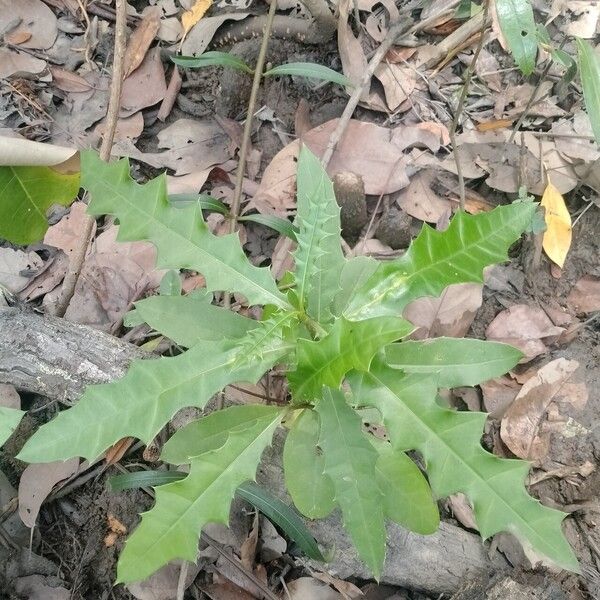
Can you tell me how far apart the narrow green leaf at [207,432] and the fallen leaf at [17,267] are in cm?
94

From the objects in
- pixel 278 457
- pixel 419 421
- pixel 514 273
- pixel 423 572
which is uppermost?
pixel 419 421

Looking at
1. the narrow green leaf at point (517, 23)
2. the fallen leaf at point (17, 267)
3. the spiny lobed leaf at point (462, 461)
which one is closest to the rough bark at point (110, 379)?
the spiny lobed leaf at point (462, 461)

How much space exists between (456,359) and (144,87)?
1.58 metres

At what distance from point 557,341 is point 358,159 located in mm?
860

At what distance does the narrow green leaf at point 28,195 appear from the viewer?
57.5 inches

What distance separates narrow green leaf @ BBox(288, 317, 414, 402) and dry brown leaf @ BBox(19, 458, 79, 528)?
831mm

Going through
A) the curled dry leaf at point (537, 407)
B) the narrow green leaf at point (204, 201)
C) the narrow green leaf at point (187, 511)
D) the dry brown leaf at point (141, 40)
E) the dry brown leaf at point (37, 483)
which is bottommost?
the dry brown leaf at point (37, 483)

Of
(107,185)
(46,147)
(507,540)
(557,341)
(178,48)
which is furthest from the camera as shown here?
(178,48)

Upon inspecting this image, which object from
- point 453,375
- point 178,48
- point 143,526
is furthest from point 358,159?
point 143,526

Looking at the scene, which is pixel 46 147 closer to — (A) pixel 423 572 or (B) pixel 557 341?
(A) pixel 423 572

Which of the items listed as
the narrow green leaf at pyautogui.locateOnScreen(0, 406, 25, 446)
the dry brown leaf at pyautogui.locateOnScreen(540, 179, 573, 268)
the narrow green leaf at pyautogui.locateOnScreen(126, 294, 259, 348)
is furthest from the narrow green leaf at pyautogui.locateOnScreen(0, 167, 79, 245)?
the dry brown leaf at pyautogui.locateOnScreen(540, 179, 573, 268)

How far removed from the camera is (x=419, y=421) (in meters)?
1.14

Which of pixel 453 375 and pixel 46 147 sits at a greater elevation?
pixel 46 147

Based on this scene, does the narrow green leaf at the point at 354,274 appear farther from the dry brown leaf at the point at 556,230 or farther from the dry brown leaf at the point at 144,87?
the dry brown leaf at the point at 144,87
